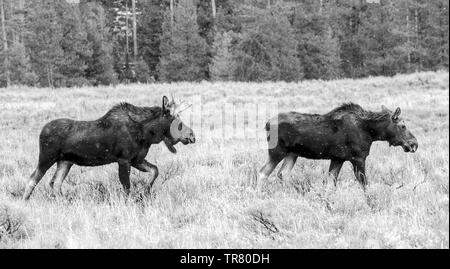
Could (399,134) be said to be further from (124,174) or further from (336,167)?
(124,174)

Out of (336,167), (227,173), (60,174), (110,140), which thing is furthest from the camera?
(227,173)

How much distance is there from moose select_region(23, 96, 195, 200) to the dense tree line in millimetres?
35015

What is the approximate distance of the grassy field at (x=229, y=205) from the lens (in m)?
6.17

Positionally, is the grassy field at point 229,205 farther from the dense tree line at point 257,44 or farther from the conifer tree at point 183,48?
the conifer tree at point 183,48

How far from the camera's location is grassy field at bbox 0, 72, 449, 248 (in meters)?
6.17

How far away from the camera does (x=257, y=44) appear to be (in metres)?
44.2

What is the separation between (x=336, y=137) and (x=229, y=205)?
227cm

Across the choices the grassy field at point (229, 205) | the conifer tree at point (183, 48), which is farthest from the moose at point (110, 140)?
the conifer tree at point (183, 48)

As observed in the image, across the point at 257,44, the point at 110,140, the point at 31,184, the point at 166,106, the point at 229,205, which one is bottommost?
the point at 229,205

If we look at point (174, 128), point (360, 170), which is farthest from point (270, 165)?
point (174, 128)

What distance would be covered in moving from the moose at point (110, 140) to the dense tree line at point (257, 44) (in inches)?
1379

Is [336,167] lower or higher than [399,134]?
lower

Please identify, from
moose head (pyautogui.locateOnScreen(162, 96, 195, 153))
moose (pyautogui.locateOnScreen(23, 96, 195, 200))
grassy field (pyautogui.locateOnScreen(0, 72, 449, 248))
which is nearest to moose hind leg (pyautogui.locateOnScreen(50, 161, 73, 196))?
moose (pyautogui.locateOnScreen(23, 96, 195, 200))

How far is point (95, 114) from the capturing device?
20.7 metres
